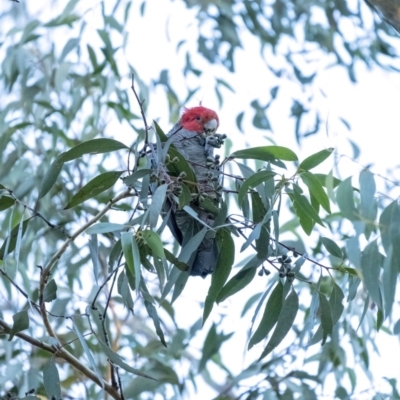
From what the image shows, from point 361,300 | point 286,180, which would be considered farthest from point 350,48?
point 286,180

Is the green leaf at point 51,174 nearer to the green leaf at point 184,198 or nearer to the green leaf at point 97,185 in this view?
the green leaf at point 97,185

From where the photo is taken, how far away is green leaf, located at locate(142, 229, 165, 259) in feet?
4.74

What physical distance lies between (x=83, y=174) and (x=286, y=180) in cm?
148

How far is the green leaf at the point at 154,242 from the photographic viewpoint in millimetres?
1443

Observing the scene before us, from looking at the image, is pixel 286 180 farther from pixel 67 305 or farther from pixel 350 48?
pixel 350 48

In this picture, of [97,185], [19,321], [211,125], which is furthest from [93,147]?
[211,125]

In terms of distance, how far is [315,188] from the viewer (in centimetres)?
161

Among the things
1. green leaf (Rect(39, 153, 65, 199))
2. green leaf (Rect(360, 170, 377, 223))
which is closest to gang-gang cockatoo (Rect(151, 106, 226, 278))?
green leaf (Rect(39, 153, 65, 199))

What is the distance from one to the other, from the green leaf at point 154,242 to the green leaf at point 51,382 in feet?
1.26

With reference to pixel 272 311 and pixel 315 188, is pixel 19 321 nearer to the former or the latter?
pixel 272 311

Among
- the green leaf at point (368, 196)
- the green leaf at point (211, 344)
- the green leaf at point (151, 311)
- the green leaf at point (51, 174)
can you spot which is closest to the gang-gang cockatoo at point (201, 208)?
the green leaf at point (151, 311)

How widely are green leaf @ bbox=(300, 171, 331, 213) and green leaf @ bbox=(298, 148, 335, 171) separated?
0.01 metres

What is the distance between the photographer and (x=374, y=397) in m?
2.16

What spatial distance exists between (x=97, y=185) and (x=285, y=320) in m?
Result: 0.51
